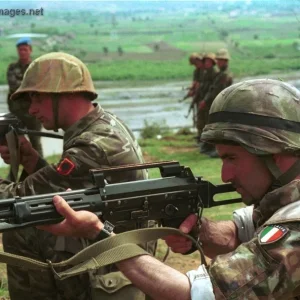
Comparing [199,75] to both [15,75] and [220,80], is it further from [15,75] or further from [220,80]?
[15,75]

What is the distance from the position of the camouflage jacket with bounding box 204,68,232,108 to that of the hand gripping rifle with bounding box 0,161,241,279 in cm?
1129

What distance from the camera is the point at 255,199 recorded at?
3.17 m

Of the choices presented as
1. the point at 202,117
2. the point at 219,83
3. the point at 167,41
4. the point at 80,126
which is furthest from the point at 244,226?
the point at 167,41

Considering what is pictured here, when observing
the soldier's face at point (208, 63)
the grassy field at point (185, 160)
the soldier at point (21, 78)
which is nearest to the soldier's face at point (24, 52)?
the soldier at point (21, 78)

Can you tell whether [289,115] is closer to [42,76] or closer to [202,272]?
[202,272]

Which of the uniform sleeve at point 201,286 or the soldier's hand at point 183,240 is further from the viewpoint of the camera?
the soldier's hand at point 183,240

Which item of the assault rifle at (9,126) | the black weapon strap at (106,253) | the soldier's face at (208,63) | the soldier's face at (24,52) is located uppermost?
the black weapon strap at (106,253)

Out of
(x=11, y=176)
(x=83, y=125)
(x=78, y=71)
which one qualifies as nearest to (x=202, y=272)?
(x=83, y=125)

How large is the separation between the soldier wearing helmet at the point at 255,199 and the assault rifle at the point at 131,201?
10 cm

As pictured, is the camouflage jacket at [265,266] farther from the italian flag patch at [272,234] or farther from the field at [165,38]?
the field at [165,38]

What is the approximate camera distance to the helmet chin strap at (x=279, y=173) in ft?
10.1

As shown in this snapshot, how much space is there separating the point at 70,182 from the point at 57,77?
0.74 metres

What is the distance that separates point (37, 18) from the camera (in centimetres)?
4009

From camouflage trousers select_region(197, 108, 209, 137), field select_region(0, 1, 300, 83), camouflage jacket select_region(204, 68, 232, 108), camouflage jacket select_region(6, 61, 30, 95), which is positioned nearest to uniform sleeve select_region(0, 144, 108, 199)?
camouflage jacket select_region(6, 61, 30, 95)
